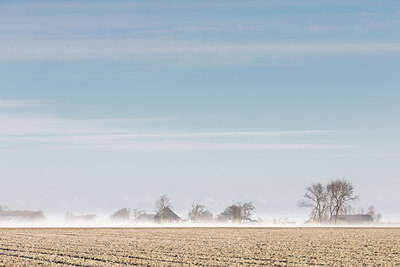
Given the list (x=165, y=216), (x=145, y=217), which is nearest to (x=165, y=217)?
(x=165, y=216)

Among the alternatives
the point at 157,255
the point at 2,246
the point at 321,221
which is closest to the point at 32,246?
the point at 2,246

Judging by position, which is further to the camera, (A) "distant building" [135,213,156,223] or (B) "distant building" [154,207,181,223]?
(A) "distant building" [135,213,156,223]

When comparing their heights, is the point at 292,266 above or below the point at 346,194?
below

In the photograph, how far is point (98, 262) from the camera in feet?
87.1

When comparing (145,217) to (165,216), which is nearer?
(165,216)

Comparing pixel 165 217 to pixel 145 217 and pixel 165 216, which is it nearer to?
pixel 165 216

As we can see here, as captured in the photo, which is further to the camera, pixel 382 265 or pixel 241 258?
pixel 241 258

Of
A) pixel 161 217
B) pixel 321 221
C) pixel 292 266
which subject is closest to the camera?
pixel 292 266

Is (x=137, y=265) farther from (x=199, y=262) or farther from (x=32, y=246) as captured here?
(x=32, y=246)

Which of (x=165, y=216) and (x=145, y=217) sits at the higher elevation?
(x=145, y=217)

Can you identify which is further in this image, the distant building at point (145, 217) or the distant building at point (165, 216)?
the distant building at point (145, 217)

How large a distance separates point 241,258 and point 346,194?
105864 millimetres

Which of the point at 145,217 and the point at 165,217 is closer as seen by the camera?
the point at 165,217

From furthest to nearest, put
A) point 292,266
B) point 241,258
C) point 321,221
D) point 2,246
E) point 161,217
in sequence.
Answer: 1. point 161,217
2. point 321,221
3. point 2,246
4. point 241,258
5. point 292,266
